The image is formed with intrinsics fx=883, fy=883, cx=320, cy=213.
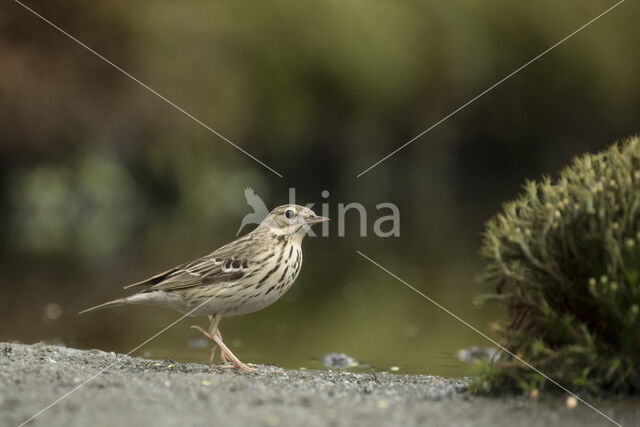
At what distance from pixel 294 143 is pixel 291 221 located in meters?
35.4

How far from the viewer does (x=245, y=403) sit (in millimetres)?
7570

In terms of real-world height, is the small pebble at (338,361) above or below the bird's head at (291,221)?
below

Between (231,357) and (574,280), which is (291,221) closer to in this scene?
(231,357)

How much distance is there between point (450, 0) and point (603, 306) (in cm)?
4401

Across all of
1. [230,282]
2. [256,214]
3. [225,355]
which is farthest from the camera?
[256,214]

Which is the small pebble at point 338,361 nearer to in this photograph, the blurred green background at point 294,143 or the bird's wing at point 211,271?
the blurred green background at point 294,143

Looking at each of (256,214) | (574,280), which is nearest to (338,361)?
(574,280)

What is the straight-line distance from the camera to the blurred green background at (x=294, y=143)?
16984 millimetres

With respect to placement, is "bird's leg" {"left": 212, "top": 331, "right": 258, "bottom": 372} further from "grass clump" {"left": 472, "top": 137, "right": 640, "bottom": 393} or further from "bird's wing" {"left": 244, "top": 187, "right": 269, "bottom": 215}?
"bird's wing" {"left": 244, "top": 187, "right": 269, "bottom": 215}

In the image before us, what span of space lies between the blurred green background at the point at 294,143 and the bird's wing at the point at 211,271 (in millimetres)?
2382

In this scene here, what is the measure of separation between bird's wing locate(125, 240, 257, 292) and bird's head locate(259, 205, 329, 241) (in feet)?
2.01

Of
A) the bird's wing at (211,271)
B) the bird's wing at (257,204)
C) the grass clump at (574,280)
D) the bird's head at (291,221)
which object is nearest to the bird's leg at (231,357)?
the bird's wing at (211,271)

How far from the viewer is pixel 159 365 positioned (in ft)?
34.7

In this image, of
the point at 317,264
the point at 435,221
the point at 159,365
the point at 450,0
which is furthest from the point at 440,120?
the point at 159,365
